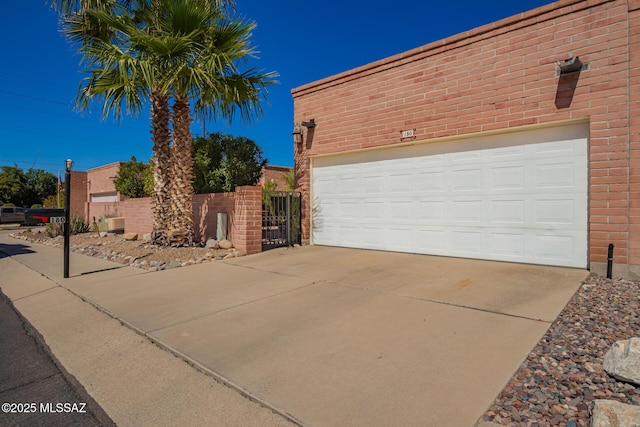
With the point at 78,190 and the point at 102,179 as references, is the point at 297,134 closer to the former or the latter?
the point at 102,179

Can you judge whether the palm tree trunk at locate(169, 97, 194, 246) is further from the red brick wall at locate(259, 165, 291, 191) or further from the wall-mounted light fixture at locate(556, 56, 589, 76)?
the red brick wall at locate(259, 165, 291, 191)

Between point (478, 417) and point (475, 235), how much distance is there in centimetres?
542

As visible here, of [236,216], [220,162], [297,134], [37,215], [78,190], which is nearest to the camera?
[236,216]

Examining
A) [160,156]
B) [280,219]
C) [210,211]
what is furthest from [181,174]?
[280,219]

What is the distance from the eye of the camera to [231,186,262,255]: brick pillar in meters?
8.88

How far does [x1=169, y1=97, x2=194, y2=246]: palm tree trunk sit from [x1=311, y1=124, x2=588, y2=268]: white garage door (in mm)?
3688

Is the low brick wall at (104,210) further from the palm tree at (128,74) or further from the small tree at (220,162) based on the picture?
the palm tree at (128,74)

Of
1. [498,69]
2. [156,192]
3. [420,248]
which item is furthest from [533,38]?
[156,192]

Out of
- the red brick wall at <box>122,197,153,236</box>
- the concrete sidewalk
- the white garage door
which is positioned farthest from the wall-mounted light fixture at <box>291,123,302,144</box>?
the red brick wall at <box>122,197,153,236</box>

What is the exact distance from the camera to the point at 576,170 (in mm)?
6133

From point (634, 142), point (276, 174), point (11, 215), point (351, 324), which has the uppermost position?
point (276, 174)

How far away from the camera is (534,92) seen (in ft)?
21.0

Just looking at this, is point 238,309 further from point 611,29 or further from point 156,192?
point 611,29

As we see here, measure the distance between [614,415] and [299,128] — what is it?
9360 millimetres
